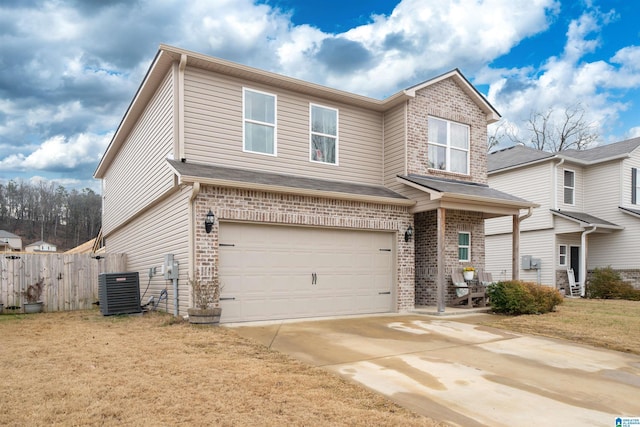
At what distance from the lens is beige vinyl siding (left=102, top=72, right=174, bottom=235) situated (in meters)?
10.6

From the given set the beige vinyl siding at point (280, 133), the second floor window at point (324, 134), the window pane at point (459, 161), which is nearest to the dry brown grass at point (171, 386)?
the beige vinyl siding at point (280, 133)

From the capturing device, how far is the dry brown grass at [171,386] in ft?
12.7

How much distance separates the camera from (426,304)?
13016 mm

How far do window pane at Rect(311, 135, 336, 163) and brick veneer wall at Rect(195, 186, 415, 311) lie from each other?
1.66m

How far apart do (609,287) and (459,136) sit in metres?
10.2

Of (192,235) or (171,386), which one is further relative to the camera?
(192,235)

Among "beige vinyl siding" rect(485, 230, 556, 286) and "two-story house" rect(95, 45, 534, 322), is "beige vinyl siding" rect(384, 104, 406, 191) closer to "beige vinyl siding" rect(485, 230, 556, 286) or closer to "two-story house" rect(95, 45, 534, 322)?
"two-story house" rect(95, 45, 534, 322)

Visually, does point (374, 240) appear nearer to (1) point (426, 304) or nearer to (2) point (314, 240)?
(2) point (314, 240)

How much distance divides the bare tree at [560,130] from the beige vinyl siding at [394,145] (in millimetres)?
25717

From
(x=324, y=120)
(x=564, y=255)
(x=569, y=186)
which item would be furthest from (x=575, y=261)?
(x=324, y=120)

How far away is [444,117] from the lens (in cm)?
1351

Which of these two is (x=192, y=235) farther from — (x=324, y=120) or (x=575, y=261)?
(x=575, y=261)

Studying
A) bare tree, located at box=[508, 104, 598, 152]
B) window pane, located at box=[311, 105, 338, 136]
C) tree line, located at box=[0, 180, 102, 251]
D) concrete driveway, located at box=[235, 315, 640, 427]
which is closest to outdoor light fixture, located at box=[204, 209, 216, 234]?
concrete driveway, located at box=[235, 315, 640, 427]

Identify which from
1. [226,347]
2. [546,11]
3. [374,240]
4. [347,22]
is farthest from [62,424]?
[546,11]
